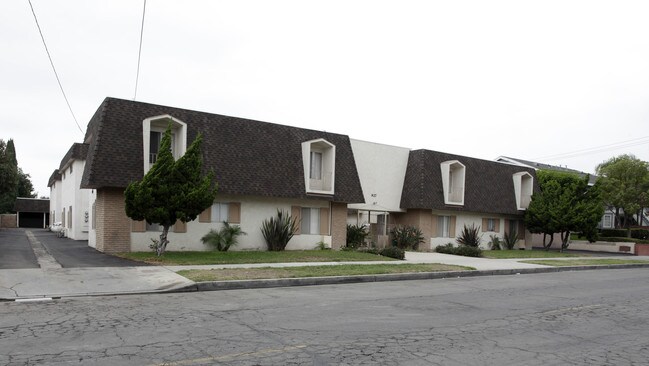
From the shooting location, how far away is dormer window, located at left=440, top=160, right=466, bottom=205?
32.3m

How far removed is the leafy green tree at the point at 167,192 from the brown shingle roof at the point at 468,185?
53.3 feet

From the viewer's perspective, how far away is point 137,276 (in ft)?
45.5

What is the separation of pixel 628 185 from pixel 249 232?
38.1m

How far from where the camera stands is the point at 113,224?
20.3 metres

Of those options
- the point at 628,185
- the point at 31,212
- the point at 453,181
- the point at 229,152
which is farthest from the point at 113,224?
the point at 31,212

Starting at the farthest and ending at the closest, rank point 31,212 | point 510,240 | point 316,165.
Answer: point 31,212 → point 510,240 → point 316,165

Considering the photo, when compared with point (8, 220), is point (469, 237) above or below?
above

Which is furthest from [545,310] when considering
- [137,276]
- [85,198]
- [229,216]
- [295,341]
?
[85,198]

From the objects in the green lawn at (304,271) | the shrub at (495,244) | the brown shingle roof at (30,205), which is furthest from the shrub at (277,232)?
the brown shingle roof at (30,205)

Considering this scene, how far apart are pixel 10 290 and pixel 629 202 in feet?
161

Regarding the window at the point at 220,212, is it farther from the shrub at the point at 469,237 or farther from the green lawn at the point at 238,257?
the shrub at the point at 469,237

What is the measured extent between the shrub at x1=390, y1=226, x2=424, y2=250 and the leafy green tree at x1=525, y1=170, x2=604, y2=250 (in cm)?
964

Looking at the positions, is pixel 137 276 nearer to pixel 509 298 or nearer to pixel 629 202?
pixel 509 298

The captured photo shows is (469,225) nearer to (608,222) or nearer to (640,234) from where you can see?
(640,234)
